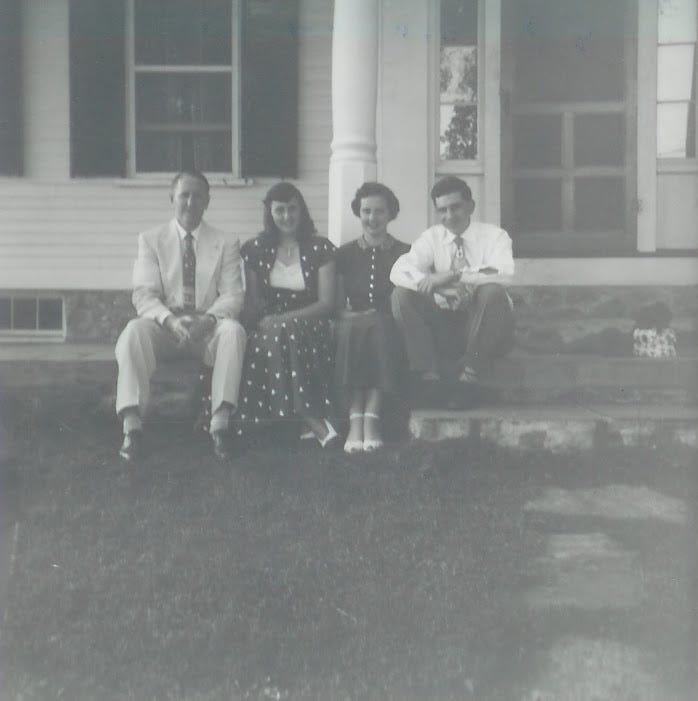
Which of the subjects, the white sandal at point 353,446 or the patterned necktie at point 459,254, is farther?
the patterned necktie at point 459,254

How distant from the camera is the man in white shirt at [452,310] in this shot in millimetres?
4488

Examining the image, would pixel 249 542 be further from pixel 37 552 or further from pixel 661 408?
pixel 661 408

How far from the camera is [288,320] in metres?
4.49

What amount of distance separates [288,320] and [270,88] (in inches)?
105

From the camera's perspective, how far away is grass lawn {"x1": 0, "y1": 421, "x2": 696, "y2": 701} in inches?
94.7

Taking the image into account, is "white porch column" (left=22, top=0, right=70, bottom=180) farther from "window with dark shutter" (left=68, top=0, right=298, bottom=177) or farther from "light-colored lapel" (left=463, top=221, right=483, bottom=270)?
"light-colored lapel" (left=463, top=221, right=483, bottom=270)

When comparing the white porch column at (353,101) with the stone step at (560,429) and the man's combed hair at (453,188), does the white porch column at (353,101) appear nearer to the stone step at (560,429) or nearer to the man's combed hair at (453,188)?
the man's combed hair at (453,188)

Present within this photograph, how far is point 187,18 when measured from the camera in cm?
684

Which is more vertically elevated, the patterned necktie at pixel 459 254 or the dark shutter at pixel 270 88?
the dark shutter at pixel 270 88

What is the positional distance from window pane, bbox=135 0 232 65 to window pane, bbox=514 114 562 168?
1987 mm

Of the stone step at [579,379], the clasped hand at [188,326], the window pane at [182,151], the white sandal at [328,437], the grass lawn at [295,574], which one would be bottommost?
the grass lawn at [295,574]

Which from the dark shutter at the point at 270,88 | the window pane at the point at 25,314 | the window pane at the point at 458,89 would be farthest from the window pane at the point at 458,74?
the window pane at the point at 25,314

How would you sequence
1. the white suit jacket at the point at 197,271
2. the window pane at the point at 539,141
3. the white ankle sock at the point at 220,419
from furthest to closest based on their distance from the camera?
the window pane at the point at 539,141
the white suit jacket at the point at 197,271
the white ankle sock at the point at 220,419

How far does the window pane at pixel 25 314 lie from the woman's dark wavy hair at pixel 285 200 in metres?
2.58
